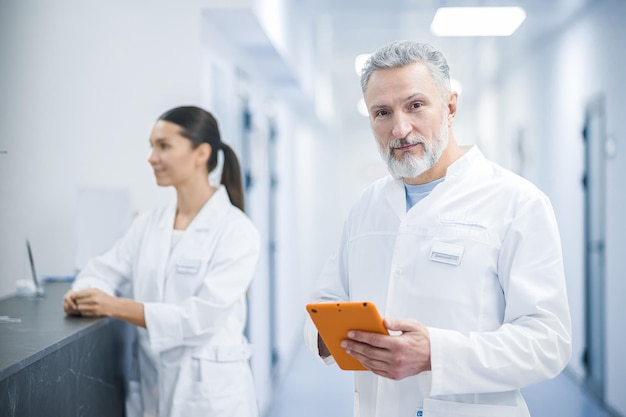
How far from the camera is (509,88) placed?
633 cm

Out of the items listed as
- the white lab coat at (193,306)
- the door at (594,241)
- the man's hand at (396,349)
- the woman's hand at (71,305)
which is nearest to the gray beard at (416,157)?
the man's hand at (396,349)

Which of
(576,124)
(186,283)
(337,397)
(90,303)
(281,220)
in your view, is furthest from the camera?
(281,220)

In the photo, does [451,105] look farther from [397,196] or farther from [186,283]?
[186,283]

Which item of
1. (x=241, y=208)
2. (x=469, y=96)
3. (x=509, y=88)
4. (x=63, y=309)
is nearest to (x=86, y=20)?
(x=241, y=208)

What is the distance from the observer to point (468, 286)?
4.23 ft

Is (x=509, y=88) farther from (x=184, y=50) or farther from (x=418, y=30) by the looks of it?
(x=184, y=50)

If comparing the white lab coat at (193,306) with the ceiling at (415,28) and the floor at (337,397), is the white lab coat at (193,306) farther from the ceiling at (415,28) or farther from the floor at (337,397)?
the ceiling at (415,28)

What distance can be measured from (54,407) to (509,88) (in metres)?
5.64

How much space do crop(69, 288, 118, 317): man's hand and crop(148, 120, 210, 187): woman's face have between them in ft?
1.36

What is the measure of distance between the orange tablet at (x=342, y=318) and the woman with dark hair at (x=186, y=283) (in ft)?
2.08

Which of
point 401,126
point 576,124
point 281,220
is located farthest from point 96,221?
point 576,124

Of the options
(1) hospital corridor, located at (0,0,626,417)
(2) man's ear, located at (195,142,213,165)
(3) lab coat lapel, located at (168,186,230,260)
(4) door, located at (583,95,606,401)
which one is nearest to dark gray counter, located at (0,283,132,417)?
(1) hospital corridor, located at (0,0,626,417)

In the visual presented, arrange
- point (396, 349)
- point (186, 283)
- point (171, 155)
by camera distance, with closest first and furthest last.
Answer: point (396, 349) → point (186, 283) → point (171, 155)

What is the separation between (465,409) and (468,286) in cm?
23
